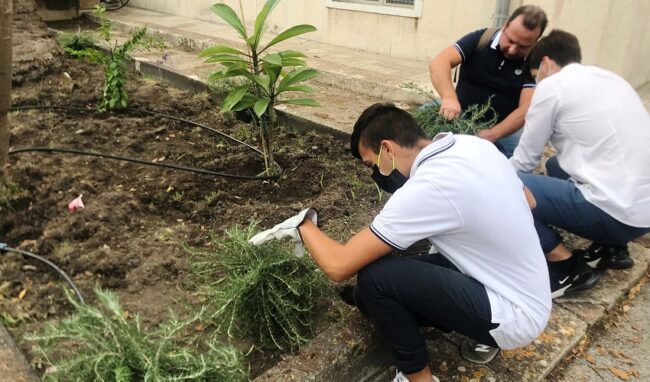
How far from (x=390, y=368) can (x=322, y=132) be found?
223cm

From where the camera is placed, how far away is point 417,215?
173 cm

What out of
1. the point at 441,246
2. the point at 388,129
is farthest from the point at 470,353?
the point at 388,129

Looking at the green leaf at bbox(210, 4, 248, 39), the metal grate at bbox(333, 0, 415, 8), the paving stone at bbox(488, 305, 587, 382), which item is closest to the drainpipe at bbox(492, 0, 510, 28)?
the metal grate at bbox(333, 0, 415, 8)

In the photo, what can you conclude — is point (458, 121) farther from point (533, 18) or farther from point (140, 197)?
point (140, 197)

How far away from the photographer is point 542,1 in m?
4.77

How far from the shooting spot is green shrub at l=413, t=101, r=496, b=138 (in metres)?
3.20

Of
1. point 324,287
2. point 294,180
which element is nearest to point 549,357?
point 324,287

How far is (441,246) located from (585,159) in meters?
1.05

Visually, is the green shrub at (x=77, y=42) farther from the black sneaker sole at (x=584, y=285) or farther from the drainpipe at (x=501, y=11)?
the black sneaker sole at (x=584, y=285)

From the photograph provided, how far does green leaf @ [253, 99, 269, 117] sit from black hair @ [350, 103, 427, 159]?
1.12 metres

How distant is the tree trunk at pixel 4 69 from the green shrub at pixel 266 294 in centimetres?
143

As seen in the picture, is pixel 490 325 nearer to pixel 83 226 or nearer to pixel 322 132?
pixel 83 226

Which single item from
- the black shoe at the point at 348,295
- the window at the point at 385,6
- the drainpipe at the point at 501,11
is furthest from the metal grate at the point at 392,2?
the black shoe at the point at 348,295

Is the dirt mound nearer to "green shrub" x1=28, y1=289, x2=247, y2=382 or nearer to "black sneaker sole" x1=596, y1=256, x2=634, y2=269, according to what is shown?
"green shrub" x1=28, y1=289, x2=247, y2=382
